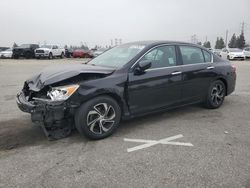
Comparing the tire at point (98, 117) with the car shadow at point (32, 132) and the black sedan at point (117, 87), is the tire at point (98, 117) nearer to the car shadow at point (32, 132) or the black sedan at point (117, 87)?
the black sedan at point (117, 87)

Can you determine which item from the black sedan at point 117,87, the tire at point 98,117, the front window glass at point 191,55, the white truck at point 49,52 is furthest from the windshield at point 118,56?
the white truck at point 49,52

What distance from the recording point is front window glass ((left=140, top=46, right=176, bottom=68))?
5134 millimetres

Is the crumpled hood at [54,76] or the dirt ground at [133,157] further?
the crumpled hood at [54,76]

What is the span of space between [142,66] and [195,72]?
1517 mm

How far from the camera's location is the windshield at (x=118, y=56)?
5039 millimetres

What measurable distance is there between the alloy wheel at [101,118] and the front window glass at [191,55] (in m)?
2.02

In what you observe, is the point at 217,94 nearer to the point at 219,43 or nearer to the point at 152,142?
the point at 152,142

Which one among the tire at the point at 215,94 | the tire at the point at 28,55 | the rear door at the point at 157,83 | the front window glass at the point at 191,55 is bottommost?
the tire at the point at 215,94

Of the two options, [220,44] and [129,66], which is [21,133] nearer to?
[129,66]

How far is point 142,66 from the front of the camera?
4.77 m

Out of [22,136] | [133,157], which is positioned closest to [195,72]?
[133,157]

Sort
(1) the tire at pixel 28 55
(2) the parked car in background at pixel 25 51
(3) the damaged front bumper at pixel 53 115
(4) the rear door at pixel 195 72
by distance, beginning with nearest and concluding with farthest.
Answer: (3) the damaged front bumper at pixel 53 115, (4) the rear door at pixel 195 72, (2) the parked car in background at pixel 25 51, (1) the tire at pixel 28 55

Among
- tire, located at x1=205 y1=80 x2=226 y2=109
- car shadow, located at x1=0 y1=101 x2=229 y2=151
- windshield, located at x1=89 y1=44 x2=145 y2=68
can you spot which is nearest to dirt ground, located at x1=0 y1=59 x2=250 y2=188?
car shadow, located at x1=0 y1=101 x2=229 y2=151

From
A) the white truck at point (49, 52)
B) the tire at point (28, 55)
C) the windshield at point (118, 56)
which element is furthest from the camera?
the tire at point (28, 55)
